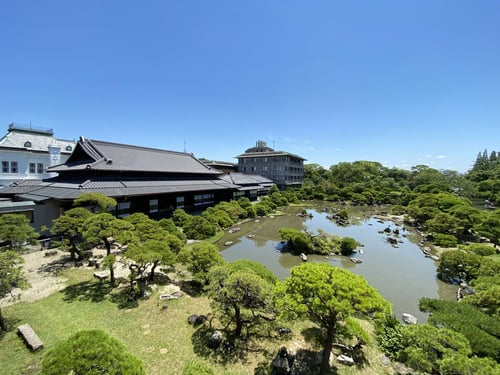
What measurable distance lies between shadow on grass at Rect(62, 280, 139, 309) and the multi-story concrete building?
39963mm

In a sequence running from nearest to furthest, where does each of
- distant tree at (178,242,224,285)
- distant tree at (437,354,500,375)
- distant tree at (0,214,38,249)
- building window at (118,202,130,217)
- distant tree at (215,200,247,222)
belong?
1. distant tree at (437,354,500,375)
2. distant tree at (178,242,224,285)
3. distant tree at (0,214,38,249)
4. building window at (118,202,130,217)
5. distant tree at (215,200,247,222)

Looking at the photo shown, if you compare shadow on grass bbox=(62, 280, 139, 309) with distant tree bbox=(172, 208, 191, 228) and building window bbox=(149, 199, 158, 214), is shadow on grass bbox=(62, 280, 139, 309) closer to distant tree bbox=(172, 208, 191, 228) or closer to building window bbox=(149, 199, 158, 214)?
distant tree bbox=(172, 208, 191, 228)

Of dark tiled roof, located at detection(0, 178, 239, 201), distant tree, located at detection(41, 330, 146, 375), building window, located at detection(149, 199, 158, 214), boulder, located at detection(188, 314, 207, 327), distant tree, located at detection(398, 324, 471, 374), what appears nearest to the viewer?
distant tree, located at detection(41, 330, 146, 375)

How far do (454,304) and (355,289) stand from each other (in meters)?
5.36

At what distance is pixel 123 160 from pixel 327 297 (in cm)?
2119

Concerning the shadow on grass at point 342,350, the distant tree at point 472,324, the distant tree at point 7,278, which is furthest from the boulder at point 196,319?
the distant tree at point 472,324

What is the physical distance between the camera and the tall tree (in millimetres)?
4426

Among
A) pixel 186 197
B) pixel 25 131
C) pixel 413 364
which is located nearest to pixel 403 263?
pixel 413 364

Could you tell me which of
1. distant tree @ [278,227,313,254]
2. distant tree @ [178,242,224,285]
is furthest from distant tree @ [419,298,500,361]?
distant tree @ [278,227,313,254]

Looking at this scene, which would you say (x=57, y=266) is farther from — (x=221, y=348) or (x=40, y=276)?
(x=221, y=348)

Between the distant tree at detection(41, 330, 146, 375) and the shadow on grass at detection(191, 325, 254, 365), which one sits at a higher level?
the distant tree at detection(41, 330, 146, 375)

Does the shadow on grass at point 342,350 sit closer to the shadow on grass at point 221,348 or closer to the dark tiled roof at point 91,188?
the shadow on grass at point 221,348

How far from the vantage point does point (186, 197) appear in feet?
74.3

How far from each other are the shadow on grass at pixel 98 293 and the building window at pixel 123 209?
8787mm
